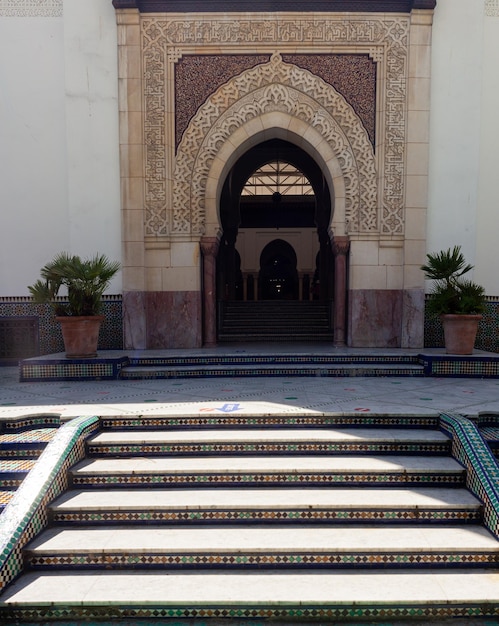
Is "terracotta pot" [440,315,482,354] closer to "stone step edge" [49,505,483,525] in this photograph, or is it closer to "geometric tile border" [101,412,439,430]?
"geometric tile border" [101,412,439,430]

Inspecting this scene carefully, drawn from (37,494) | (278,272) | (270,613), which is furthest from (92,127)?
(278,272)

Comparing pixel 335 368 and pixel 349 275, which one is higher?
pixel 349 275

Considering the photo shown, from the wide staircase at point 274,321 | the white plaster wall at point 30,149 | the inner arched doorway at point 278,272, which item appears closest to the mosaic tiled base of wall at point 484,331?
the wide staircase at point 274,321

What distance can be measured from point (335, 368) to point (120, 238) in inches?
89.7

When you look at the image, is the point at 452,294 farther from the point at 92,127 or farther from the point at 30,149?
the point at 30,149

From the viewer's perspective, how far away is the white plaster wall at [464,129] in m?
4.46

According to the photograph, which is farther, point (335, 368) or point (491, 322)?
point (491, 322)

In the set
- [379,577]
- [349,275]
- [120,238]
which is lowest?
[379,577]

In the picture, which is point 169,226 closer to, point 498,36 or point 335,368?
point 335,368

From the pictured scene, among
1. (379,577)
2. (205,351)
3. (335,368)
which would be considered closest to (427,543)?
(379,577)

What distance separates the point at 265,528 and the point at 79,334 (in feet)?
8.37

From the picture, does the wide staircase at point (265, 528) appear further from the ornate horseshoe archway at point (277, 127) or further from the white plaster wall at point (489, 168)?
the white plaster wall at point (489, 168)

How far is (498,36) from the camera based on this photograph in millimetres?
4477

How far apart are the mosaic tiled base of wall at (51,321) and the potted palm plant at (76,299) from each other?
658 mm
